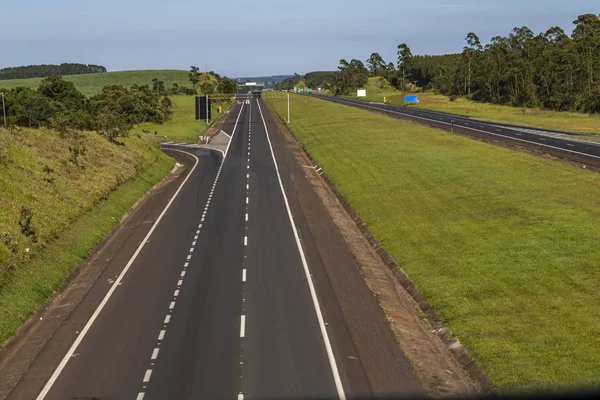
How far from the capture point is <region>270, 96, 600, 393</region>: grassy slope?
20359mm

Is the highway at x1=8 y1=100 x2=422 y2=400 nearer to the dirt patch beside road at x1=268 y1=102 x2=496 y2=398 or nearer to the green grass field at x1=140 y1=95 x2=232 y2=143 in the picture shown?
the dirt patch beside road at x1=268 y1=102 x2=496 y2=398

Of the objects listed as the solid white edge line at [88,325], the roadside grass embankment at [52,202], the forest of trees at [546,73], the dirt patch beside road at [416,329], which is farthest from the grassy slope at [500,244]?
the forest of trees at [546,73]

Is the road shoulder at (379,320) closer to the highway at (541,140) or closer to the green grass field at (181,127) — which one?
the highway at (541,140)

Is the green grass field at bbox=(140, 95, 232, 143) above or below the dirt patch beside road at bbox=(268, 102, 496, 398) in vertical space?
above

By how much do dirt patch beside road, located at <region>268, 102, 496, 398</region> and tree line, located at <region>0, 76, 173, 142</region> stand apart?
33684 millimetres

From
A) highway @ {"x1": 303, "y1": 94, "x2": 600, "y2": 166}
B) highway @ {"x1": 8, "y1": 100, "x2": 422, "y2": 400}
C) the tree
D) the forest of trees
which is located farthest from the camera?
the forest of trees

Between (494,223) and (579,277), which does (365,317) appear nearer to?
(579,277)

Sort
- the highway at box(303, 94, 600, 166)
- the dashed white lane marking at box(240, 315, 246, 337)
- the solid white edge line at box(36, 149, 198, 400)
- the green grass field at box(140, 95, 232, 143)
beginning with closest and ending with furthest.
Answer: the solid white edge line at box(36, 149, 198, 400)
the dashed white lane marking at box(240, 315, 246, 337)
the highway at box(303, 94, 600, 166)
the green grass field at box(140, 95, 232, 143)

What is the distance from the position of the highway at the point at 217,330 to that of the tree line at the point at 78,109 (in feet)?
93.5

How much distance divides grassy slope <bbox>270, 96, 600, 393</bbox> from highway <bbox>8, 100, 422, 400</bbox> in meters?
3.31

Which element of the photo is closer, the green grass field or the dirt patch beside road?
the dirt patch beside road

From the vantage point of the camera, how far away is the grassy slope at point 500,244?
20.4 meters

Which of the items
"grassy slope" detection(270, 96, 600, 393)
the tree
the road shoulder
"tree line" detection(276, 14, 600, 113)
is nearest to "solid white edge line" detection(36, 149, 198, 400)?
the road shoulder

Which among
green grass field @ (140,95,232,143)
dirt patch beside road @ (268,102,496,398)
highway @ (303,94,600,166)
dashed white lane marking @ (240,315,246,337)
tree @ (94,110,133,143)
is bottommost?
dirt patch beside road @ (268,102,496,398)
